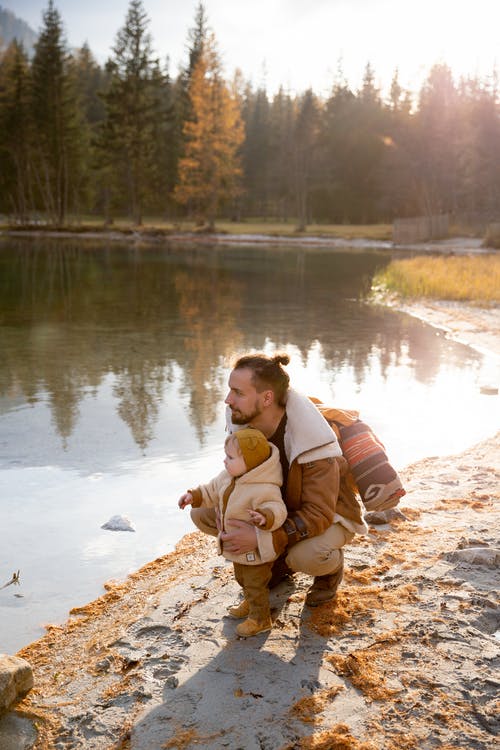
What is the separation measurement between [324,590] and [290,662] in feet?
1.70

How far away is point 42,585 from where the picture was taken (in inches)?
167

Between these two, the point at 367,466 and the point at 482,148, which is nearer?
the point at 367,466

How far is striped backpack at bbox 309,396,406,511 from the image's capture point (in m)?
3.46

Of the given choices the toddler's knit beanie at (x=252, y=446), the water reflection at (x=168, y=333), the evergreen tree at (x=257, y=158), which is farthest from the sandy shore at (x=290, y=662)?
the evergreen tree at (x=257, y=158)

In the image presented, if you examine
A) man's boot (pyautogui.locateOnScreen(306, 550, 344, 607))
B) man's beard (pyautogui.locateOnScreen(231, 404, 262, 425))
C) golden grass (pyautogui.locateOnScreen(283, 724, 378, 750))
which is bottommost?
golden grass (pyautogui.locateOnScreen(283, 724, 378, 750))

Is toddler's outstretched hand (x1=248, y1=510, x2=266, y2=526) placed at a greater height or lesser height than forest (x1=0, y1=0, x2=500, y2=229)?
lesser

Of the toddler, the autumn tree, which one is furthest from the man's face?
the autumn tree

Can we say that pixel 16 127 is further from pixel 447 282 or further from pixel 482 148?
pixel 447 282

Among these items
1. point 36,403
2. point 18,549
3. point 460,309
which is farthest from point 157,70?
point 18,549

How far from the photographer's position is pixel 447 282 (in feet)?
65.4

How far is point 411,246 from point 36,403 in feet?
137

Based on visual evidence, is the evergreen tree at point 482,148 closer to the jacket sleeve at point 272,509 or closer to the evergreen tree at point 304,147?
the evergreen tree at point 304,147

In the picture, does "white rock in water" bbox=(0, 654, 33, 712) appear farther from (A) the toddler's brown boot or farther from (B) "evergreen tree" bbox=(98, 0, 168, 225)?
(B) "evergreen tree" bbox=(98, 0, 168, 225)

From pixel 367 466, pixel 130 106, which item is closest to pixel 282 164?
pixel 130 106
